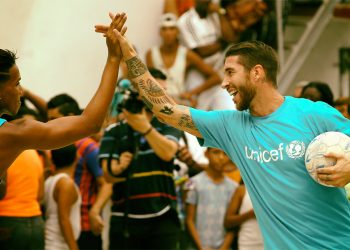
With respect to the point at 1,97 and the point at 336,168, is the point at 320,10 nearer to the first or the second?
the point at 336,168

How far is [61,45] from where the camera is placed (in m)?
6.91

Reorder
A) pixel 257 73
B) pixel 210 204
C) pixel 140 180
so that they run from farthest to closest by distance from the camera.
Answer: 1. pixel 210 204
2. pixel 140 180
3. pixel 257 73

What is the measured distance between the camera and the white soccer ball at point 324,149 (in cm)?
339

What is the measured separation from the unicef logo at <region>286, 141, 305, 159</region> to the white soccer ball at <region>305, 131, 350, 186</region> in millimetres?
108

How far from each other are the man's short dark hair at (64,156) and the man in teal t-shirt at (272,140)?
1.40 m

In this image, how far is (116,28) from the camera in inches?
145

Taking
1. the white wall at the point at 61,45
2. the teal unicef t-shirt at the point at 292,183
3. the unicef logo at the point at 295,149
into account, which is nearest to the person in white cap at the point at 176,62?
the white wall at the point at 61,45

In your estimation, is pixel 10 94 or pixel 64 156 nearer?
pixel 10 94

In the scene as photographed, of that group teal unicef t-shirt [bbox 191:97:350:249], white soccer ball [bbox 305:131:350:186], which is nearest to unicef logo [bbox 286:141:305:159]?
teal unicef t-shirt [bbox 191:97:350:249]

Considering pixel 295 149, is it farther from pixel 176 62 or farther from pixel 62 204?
pixel 176 62

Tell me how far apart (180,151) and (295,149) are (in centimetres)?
203

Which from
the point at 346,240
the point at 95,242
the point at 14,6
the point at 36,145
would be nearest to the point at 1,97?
the point at 36,145

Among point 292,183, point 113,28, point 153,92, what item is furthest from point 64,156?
point 292,183

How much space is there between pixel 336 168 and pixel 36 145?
1396 mm
